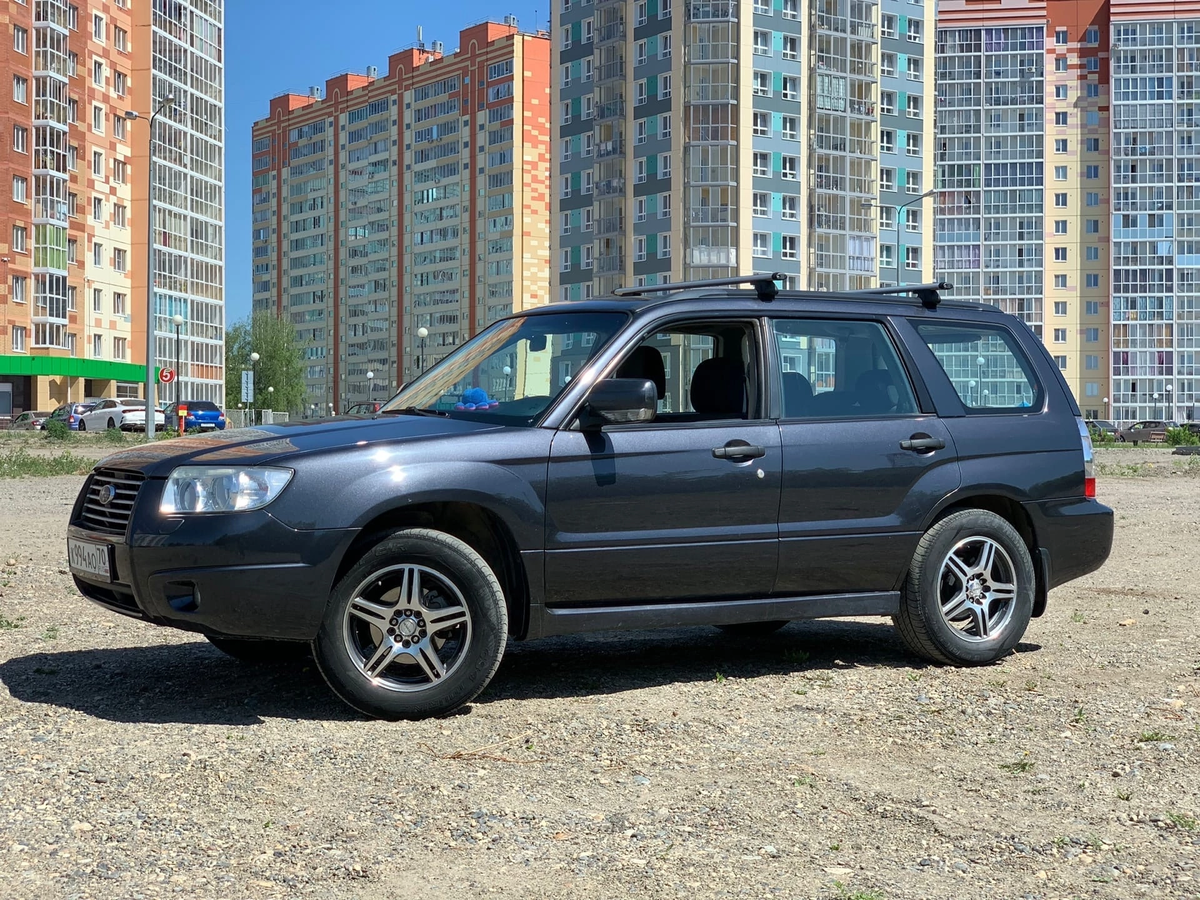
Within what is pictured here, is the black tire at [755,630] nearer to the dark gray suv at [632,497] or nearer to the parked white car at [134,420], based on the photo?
the dark gray suv at [632,497]

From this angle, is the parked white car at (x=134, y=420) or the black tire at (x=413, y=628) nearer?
the black tire at (x=413, y=628)

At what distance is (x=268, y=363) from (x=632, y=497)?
120493 millimetres

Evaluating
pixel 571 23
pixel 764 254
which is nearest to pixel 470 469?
pixel 764 254

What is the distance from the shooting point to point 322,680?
6816 millimetres

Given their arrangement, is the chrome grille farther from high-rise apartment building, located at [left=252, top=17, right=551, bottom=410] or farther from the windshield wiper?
high-rise apartment building, located at [left=252, top=17, right=551, bottom=410]

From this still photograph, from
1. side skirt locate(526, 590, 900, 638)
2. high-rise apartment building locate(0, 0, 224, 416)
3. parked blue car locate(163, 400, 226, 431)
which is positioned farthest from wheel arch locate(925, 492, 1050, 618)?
high-rise apartment building locate(0, 0, 224, 416)

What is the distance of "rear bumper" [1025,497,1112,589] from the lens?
25.1ft

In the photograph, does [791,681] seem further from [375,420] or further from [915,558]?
[375,420]

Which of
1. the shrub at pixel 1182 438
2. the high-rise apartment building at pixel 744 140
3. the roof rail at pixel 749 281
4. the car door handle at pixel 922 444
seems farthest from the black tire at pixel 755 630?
the high-rise apartment building at pixel 744 140

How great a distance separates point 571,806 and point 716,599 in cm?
207

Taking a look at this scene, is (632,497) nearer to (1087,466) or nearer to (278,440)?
(278,440)

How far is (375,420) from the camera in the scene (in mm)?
6535

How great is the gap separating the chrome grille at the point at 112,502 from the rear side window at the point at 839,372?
9.62 feet

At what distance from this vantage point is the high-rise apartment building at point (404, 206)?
134 metres
